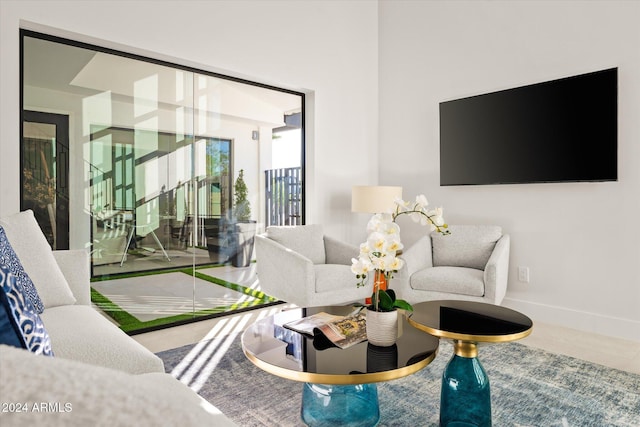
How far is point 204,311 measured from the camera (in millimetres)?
3510

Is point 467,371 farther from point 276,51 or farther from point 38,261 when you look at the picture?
→ point 276,51

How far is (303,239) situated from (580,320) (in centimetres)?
236

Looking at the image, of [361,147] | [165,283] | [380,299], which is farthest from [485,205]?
[165,283]

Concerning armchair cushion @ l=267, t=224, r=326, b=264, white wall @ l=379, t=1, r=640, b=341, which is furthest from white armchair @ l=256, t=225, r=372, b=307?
white wall @ l=379, t=1, r=640, b=341

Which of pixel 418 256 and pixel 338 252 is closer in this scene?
pixel 418 256

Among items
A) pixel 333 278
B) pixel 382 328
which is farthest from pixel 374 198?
pixel 382 328

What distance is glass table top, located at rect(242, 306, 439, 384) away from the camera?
4.71 ft

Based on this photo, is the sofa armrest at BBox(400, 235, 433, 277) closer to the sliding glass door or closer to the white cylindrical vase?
the sliding glass door

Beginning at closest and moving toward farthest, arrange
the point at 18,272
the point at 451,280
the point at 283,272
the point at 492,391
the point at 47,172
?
1. the point at 18,272
2. the point at 492,391
3. the point at 47,172
4. the point at 451,280
5. the point at 283,272

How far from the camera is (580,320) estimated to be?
331cm

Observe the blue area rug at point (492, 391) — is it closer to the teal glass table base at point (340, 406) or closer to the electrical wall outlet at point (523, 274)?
the teal glass table base at point (340, 406)

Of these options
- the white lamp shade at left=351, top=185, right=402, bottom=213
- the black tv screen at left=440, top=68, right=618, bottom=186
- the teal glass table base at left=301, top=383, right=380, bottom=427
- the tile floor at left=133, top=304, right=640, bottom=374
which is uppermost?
the black tv screen at left=440, top=68, right=618, bottom=186

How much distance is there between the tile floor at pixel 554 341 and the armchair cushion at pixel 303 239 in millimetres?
730

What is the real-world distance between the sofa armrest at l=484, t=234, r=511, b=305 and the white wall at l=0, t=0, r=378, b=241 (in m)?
1.72
